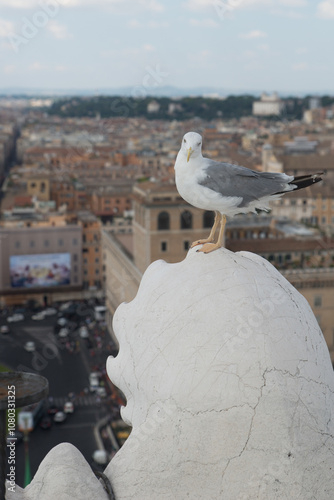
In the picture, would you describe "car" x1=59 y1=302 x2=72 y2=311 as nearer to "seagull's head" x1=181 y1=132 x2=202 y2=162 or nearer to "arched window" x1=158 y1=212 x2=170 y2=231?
"arched window" x1=158 y1=212 x2=170 y2=231

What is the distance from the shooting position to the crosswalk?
30172 millimetres

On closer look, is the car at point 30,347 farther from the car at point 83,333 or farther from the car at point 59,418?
the car at point 59,418

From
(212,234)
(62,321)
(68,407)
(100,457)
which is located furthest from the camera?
(62,321)

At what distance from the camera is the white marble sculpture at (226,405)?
4.11 metres

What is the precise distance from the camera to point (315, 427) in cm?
421

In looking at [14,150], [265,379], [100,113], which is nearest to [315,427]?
[265,379]

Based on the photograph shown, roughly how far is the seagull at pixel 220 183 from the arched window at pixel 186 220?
1126 inches

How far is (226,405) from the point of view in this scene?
4.12 metres

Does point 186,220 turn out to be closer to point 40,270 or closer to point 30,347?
point 30,347

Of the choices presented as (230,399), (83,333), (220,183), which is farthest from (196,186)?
(83,333)

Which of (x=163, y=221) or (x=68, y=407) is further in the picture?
(x=163, y=221)

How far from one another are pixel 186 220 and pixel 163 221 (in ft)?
3.39

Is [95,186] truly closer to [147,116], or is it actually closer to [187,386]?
[187,386]

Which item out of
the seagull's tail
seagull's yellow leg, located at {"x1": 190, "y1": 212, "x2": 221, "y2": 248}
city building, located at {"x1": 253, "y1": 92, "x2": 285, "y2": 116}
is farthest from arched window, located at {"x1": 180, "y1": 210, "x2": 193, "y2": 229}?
city building, located at {"x1": 253, "y1": 92, "x2": 285, "y2": 116}
